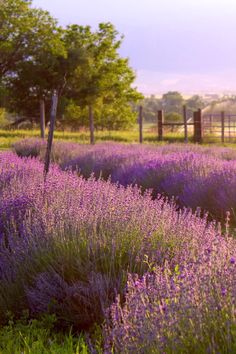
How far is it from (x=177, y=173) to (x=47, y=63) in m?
26.6

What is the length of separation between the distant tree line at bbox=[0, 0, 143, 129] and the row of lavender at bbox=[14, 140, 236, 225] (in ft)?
70.9

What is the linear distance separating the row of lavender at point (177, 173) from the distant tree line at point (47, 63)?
21621 millimetres

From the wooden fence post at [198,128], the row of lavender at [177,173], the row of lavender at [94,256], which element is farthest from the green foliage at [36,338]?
the wooden fence post at [198,128]

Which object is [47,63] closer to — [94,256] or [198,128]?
[198,128]

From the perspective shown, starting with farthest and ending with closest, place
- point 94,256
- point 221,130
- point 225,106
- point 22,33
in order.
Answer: point 225,106
point 22,33
point 221,130
point 94,256

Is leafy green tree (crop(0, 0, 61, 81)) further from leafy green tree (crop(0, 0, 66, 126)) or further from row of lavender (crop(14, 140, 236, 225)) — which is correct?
row of lavender (crop(14, 140, 236, 225))

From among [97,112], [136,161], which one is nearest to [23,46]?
[97,112]

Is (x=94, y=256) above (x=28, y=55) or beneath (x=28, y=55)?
beneath

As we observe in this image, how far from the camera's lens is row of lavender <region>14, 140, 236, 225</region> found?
7.80m

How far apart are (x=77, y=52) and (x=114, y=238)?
3234 centimetres

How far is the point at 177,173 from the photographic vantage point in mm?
8898

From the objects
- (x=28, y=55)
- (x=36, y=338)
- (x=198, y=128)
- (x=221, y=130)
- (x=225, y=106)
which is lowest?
Answer: (x=36, y=338)

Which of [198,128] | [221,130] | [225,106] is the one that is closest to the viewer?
[198,128]

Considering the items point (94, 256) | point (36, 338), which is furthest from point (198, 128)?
point (36, 338)
